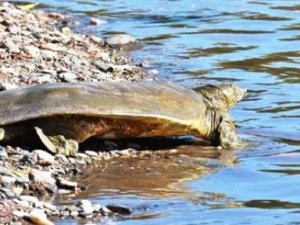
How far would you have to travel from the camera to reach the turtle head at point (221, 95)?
29.9ft

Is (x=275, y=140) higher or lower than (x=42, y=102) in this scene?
lower

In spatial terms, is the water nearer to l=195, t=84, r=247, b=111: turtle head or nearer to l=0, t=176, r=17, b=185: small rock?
l=195, t=84, r=247, b=111: turtle head

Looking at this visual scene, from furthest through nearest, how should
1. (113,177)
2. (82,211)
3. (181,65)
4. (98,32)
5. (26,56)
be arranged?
(98,32)
(181,65)
(26,56)
(113,177)
(82,211)

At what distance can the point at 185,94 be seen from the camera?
8430 millimetres

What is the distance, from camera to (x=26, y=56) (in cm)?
1043

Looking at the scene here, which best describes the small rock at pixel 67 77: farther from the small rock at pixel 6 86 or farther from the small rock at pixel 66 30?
the small rock at pixel 66 30

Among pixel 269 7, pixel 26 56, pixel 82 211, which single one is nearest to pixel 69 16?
pixel 269 7

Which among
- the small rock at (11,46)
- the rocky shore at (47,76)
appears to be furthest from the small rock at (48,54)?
the small rock at (11,46)

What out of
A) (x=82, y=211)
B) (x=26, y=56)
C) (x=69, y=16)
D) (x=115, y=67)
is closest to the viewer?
(x=82, y=211)

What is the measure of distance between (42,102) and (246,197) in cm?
163

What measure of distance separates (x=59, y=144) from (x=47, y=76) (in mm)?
2279

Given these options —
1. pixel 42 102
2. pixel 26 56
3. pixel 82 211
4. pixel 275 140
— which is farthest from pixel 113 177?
pixel 26 56

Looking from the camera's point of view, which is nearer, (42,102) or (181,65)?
(42,102)

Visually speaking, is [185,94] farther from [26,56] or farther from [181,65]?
[181,65]
